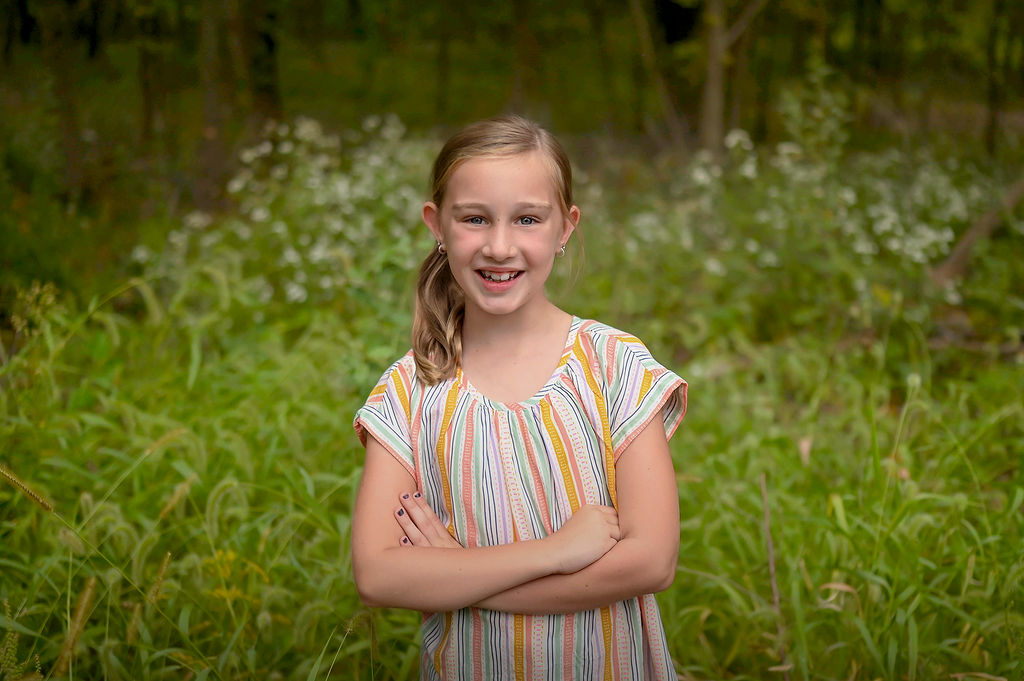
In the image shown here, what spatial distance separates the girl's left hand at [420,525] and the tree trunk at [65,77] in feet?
15.5

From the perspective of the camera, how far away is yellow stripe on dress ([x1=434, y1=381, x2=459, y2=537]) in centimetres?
154

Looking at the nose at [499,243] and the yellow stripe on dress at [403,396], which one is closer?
the nose at [499,243]

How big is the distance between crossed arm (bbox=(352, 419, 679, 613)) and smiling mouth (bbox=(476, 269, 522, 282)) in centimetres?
33

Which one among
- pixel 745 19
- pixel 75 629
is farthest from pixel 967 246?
pixel 75 629

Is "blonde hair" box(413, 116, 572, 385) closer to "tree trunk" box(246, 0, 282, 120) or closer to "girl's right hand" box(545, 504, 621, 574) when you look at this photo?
"girl's right hand" box(545, 504, 621, 574)

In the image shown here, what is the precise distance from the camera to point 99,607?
232 centimetres

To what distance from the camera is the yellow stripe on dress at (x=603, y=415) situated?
1.52 m

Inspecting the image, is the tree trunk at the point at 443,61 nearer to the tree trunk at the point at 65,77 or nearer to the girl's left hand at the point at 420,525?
the tree trunk at the point at 65,77

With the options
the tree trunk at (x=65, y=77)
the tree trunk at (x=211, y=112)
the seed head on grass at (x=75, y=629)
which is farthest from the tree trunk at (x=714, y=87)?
the seed head on grass at (x=75, y=629)

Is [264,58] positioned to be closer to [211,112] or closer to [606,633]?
[211,112]

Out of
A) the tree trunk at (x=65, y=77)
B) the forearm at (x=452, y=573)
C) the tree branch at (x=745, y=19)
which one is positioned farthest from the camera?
the tree branch at (x=745, y=19)

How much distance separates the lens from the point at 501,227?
4.88 ft

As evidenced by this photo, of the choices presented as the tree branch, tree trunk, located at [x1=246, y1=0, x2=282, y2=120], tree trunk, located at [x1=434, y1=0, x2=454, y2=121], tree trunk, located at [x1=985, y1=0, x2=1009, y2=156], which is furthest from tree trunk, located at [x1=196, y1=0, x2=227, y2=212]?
tree trunk, located at [x1=985, y1=0, x2=1009, y2=156]

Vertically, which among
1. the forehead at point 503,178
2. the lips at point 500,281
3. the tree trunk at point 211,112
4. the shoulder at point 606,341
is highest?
the tree trunk at point 211,112
